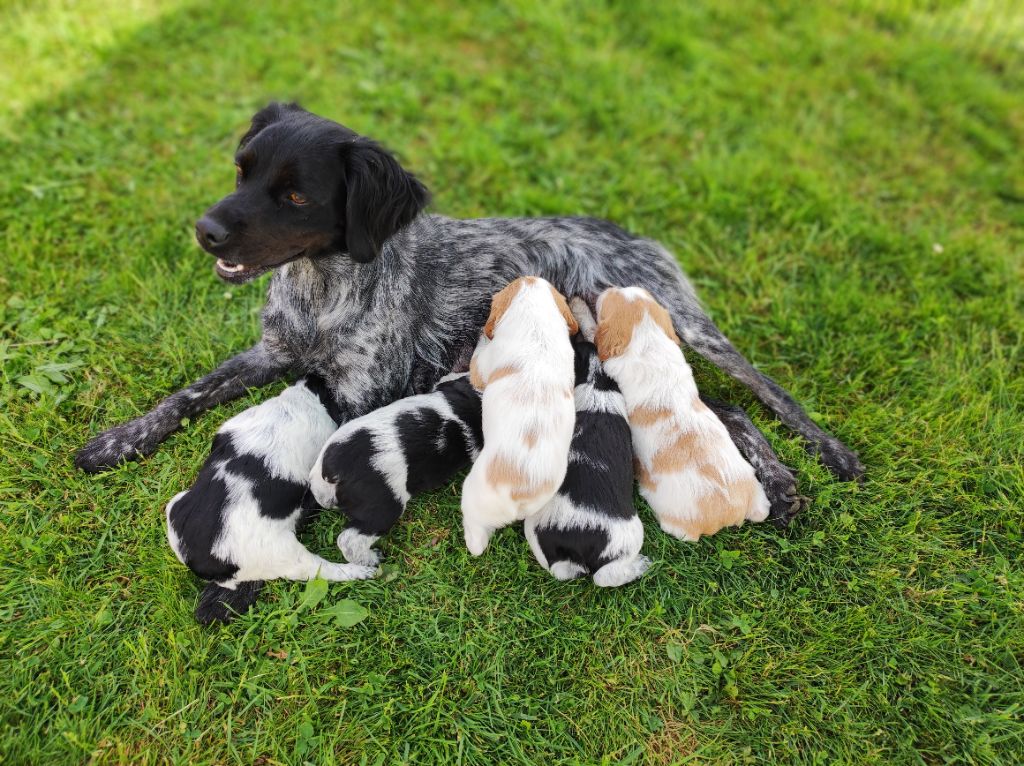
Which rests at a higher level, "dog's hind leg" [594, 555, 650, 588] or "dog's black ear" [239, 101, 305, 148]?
"dog's black ear" [239, 101, 305, 148]

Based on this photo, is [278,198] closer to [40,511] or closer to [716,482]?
[40,511]

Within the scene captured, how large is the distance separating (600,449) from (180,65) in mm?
4828

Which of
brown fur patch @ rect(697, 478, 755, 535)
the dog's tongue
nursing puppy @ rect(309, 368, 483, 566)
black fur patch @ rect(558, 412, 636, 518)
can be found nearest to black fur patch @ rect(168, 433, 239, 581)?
nursing puppy @ rect(309, 368, 483, 566)

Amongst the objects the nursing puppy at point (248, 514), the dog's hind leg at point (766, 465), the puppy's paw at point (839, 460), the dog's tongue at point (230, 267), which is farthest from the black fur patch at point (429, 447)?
the puppy's paw at point (839, 460)

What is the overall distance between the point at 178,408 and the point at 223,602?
1094mm

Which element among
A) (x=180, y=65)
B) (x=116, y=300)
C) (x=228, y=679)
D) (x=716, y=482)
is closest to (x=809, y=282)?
(x=716, y=482)

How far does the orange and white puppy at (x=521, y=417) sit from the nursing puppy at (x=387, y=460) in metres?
0.22

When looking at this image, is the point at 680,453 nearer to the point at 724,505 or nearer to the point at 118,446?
the point at 724,505

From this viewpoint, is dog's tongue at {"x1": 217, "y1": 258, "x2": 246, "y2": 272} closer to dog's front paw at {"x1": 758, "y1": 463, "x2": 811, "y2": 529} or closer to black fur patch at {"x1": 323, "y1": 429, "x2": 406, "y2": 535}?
black fur patch at {"x1": 323, "y1": 429, "x2": 406, "y2": 535}

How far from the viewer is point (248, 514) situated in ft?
8.94

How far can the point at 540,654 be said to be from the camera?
9.32 feet

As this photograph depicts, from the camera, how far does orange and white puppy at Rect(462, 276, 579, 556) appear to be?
2.64 metres

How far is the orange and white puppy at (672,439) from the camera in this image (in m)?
2.91

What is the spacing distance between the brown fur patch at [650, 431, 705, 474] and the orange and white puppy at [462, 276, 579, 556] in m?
0.48
